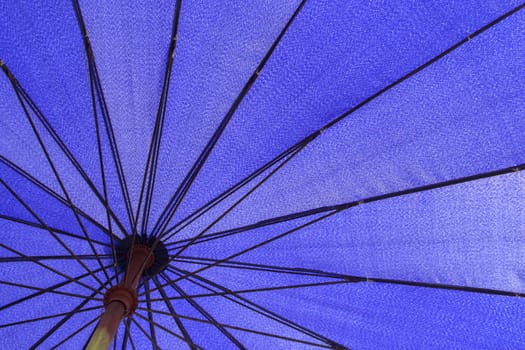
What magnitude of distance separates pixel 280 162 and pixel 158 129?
83 cm

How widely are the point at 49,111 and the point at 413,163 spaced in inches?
92.0

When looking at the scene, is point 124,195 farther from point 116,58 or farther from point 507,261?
point 507,261

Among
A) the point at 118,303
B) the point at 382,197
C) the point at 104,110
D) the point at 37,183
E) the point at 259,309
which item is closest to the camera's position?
the point at 118,303

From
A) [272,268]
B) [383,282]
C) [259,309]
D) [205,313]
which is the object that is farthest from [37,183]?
[383,282]

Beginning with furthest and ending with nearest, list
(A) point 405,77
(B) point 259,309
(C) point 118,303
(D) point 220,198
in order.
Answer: (B) point 259,309 → (D) point 220,198 → (A) point 405,77 → (C) point 118,303

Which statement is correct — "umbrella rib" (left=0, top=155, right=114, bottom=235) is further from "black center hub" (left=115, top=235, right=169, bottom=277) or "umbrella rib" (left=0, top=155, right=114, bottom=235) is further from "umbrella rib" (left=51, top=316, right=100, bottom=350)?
"umbrella rib" (left=51, top=316, right=100, bottom=350)

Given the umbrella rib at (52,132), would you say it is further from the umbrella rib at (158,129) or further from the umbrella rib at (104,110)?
the umbrella rib at (158,129)

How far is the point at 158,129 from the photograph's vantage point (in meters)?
3.16

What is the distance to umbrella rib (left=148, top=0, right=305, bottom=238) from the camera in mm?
2969

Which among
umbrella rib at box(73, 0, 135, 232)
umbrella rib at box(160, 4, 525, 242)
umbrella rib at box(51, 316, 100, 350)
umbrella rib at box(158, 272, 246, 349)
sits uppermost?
umbrella rib at box(160, 4, 525, 242)

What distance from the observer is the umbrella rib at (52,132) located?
2844 mm

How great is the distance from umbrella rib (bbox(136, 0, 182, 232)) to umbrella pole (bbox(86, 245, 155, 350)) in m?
0.28

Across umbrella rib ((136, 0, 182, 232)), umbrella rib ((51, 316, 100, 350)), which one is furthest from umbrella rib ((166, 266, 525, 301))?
umbrella rib ((51, 316, 100, 350))

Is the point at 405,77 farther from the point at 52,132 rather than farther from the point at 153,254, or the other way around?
the point at 52,132
